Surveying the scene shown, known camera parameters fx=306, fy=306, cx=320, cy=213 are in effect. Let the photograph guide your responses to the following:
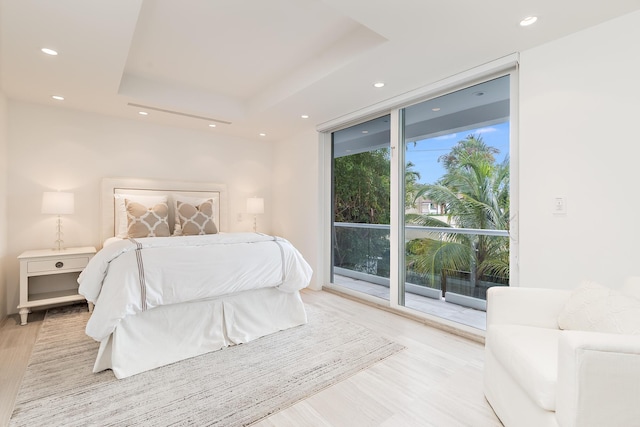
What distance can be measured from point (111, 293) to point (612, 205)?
3.34 m

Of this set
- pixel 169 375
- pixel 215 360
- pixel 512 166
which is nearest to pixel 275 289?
pixel 215 360

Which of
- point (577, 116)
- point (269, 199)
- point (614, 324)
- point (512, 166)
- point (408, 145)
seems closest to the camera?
point (614, 324)

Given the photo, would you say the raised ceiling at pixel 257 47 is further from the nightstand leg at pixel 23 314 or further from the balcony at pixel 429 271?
the nightstand leg at pixel 23 314

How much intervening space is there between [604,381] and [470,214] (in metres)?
1.96

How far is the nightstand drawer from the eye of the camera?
10.0 feet

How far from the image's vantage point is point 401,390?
1947mm

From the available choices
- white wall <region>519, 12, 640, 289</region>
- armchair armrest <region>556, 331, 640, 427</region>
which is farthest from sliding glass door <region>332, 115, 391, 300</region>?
armchair armrest <region>556, 331, 640, 427</region>

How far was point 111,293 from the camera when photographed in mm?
2100

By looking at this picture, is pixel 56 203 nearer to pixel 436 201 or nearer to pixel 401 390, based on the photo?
pixel 401 390

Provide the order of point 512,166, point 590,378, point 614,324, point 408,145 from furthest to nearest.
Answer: point 408,145, point 512,166, point 614,324, point 590,378

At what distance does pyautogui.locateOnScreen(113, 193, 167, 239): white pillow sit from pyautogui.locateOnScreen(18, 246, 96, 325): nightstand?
14.0 inches

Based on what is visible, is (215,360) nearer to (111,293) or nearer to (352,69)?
(111,293)

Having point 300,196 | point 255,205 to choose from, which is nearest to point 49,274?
point 255,205

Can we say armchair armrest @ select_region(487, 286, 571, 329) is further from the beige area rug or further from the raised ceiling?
the raised ceiling
